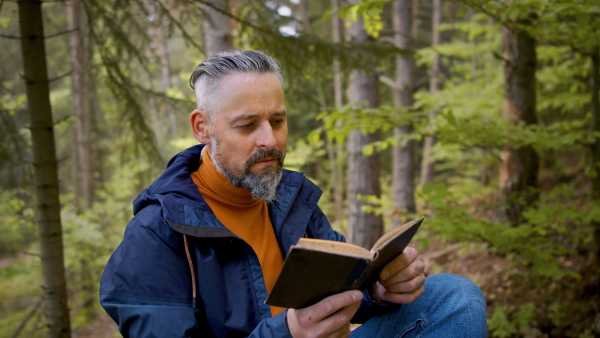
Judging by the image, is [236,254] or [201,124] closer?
[236,254]

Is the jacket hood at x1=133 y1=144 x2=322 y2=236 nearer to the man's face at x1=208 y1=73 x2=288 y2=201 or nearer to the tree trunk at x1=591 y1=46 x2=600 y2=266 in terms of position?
the man's face at x1=208 y1=73 x2=288 y2=201

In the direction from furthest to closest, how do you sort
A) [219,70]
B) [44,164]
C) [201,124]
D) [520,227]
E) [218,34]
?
[218,34], [520,227], [44,164], [201,124], [219,70]

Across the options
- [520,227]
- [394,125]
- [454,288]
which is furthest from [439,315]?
[394,125]

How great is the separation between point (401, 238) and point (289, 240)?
0.71 metres

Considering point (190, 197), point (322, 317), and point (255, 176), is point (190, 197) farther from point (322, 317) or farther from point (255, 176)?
point (322, 317)

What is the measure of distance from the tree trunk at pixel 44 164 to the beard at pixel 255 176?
5.77ft

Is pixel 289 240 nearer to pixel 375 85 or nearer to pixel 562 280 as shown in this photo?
pixel 562 280

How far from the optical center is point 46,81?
2.92 m

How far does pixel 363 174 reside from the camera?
643cm

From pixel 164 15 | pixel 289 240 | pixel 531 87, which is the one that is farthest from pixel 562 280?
pixel 164 15

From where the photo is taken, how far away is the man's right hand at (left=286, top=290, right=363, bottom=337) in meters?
1.32

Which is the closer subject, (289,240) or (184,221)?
(184,221)

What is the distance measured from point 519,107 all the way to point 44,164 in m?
4.51

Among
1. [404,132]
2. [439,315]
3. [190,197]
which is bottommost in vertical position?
[439,315]
